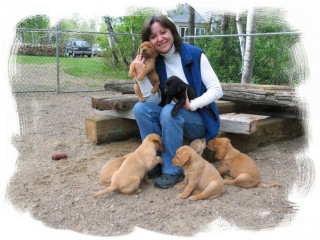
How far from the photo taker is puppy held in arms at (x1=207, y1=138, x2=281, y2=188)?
3.34 m

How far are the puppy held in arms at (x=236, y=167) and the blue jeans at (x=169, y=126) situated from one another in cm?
26

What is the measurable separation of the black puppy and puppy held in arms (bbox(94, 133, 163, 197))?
0.38 m

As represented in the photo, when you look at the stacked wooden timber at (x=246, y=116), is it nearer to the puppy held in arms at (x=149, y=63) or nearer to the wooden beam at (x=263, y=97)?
the wooden beam at (x=263, y=97)

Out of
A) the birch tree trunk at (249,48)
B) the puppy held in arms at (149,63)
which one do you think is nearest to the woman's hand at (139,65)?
the puppy held in arms at (149,63)

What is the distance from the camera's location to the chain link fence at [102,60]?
870 centimetres

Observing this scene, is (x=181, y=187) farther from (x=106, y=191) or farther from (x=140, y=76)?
(x=140, y=76)

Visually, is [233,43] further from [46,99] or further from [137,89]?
[137,89]

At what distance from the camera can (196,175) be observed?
315 centimetres

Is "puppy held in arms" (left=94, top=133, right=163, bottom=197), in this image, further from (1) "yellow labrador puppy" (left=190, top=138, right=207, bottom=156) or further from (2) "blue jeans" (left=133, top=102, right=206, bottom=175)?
(1) "yellow labrador puppy" (left=190, top=138, right=207, bottom=156)

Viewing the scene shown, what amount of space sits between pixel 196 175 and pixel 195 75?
40.6 inches

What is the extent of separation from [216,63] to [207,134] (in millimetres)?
7228

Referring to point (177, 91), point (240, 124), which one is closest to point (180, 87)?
point (177, 91)

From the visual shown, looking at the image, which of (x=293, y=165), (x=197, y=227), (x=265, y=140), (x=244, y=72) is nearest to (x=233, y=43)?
(x=244, y=72)

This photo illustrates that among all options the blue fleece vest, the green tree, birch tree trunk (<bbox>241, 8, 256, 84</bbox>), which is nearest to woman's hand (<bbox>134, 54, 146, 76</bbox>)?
the blue fleece vest
